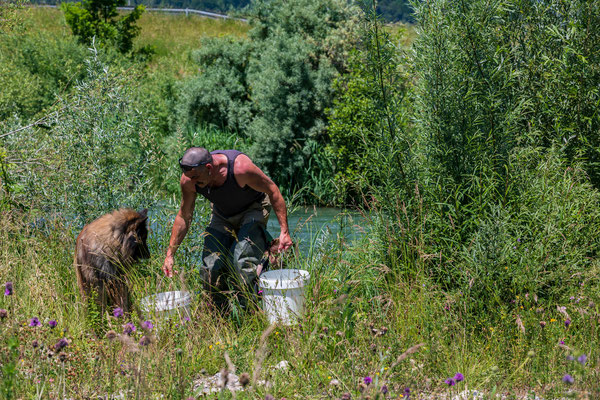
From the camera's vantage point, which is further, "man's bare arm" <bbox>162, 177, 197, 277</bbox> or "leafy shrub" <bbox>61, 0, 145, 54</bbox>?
"leafy shrub" <bbox>61, 0, 145, 54</bbox>

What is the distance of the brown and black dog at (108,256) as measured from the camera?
4426 millimetres

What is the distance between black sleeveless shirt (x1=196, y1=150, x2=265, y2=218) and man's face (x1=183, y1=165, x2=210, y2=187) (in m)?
0.18

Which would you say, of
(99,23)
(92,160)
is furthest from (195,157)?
(99,23)

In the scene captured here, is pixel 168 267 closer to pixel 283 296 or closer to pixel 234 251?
pixel 234 251

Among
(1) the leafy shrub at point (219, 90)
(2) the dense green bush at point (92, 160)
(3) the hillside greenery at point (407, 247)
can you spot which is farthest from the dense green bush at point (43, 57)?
(3) the hillside greenery at point (407, 247)

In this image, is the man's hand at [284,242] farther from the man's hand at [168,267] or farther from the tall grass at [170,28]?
the tall grass at [170,28]

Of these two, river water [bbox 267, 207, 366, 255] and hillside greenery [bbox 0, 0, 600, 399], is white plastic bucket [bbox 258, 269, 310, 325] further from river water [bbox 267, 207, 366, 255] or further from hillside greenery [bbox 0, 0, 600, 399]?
river water [bbox 267, 207, 366, 255]

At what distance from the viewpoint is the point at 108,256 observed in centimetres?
441

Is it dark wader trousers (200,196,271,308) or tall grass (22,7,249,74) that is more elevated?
tall grass (22,7,249,74)

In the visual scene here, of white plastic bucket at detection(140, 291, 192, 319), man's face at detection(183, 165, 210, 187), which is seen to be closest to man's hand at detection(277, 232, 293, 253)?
man's face at detection(183, 165, 210, 187)

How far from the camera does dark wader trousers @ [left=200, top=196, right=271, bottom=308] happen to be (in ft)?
15.8

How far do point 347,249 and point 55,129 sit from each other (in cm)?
378

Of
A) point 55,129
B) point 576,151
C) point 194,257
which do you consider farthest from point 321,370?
point 55,129

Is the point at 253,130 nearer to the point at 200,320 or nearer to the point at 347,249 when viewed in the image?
the point at 347,249
